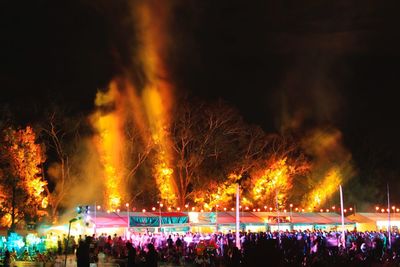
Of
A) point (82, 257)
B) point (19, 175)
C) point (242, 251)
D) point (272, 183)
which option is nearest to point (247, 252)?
point (242, 251)

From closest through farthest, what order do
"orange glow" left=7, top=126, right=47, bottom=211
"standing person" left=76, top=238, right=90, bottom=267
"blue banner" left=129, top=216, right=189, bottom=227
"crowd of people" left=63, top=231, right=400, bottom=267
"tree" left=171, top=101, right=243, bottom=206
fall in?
"crowd of people" left=63, top=231, right=400, bottom=267 < "standing person" left=76, top=238, right=90, bottom=267 < "blue banner" left=129, top=216, right=189, bottom=227 < "orange glow" left=7, top=126, right=47, bottom=211 < "tree" left=171, top=101, right=243, bottom=206

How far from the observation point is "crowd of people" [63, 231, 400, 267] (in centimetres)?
1369

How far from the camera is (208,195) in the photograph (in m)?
49.0

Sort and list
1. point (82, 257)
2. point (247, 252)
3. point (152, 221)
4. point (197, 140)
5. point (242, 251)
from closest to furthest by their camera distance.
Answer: point (247, 252) → point (82, 257) → point (242, 251) → point (152, 221) → point (197, 140)

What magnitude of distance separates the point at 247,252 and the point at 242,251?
1598mm

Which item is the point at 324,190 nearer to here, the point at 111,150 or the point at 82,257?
the point at 111,150

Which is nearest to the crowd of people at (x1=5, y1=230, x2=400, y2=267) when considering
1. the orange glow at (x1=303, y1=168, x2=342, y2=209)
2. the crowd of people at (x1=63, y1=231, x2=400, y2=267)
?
the crowd of people at (x1=63, y1=231, x2=400, y2=267)

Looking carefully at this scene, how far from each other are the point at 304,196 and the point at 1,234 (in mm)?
34597

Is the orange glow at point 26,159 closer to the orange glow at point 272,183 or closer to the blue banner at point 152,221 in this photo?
the blue banner at point 152,221

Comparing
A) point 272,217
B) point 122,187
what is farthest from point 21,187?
point 272,217

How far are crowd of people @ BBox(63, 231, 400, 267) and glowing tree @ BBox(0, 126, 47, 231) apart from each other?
1001 centimetres

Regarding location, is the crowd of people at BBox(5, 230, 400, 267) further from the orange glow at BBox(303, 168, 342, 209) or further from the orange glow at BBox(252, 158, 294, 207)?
the orange glow at BBox(303, 168, 342, 209)

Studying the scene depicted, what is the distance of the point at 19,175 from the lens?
122 feet

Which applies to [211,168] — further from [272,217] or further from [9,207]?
[9,207]
